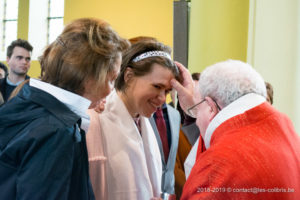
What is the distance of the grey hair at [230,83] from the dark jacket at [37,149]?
68 cm

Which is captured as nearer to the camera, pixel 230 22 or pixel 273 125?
pixel 273 125

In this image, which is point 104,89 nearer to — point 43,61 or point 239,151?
point 43,61

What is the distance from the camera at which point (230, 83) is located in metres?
1.67

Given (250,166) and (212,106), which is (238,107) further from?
(250,166)

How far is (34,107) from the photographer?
53.1 inches

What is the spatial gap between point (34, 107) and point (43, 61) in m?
0.27

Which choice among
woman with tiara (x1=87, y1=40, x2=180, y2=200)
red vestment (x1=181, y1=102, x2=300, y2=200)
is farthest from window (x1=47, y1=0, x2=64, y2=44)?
red vestment (x1=181, y1=102, x2=300, y2=200)

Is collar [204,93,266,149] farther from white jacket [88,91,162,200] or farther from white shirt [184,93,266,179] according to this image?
white jacket [88,91,162,200]

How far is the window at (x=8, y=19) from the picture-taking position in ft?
38.9

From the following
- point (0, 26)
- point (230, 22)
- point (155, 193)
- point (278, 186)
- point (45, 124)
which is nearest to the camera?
point (45, 124)

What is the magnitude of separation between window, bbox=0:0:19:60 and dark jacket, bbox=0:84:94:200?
37.3 feet

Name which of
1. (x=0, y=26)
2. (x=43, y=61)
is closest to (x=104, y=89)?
(x=43, y=61)

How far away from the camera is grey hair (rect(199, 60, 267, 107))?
1653mm

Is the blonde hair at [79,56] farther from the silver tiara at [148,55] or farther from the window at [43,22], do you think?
the window at [43,22]
